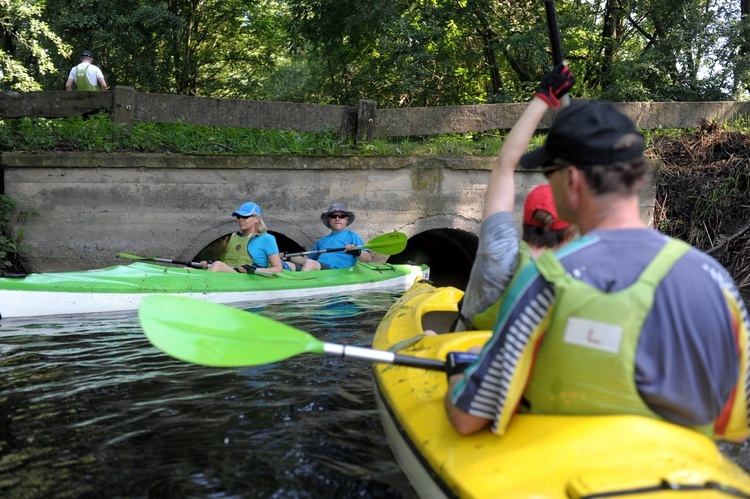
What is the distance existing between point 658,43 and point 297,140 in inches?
278

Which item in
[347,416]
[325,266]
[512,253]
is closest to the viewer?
[512,253]

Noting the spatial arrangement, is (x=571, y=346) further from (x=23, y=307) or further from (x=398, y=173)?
(x=398, y=173)

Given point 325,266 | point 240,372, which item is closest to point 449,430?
point 240,372

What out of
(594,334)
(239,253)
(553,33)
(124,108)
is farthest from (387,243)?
(594,334)

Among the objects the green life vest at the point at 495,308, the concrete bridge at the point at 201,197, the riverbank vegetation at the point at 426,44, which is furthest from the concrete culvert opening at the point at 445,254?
the green life vest at the point at 495,308

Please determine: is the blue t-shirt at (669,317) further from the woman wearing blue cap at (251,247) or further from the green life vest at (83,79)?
the green life vest at (83,79)

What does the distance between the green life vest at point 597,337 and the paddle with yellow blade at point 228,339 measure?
88 centimetres

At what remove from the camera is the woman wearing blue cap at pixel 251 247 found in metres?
7.89

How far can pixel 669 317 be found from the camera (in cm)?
179

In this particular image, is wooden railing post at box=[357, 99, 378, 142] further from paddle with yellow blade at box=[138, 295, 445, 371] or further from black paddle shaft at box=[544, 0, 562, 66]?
paddle with yellow blade at box=[138, 295, 445, 371]

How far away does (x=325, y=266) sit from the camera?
8.88 m

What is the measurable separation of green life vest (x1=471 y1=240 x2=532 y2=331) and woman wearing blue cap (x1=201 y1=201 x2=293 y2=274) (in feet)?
16.3

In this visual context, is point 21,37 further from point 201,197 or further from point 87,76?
point 201,197

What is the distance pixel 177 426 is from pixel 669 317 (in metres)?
2.53
